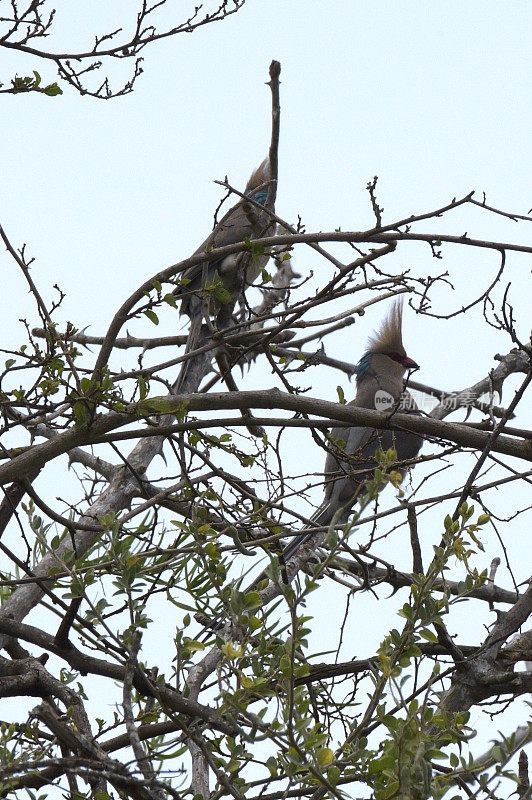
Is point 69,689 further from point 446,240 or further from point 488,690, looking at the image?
point 446,240

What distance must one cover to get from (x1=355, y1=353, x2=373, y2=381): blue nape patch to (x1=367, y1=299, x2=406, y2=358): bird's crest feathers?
59mm

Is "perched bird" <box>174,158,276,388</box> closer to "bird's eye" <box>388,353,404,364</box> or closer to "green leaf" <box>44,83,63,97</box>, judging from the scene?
"green leaf" <box>44,83,63,97</box>

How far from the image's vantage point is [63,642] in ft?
8.29

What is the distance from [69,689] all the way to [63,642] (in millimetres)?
152

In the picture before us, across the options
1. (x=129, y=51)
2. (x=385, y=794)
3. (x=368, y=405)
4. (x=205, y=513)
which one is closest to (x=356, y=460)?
(x=205, y=513)

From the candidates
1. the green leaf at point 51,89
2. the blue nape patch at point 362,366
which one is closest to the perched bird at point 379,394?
the blue nape patch at point 362,366

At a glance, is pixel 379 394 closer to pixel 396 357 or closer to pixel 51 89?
pixel 396 357

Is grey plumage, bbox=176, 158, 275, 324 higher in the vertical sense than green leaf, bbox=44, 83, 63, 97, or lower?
higher

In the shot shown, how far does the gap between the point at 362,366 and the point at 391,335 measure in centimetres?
29

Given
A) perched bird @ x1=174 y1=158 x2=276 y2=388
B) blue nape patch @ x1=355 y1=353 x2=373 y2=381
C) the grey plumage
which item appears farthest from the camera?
blue nape patch @ x1=355 y1=353 x2=373 y2=381

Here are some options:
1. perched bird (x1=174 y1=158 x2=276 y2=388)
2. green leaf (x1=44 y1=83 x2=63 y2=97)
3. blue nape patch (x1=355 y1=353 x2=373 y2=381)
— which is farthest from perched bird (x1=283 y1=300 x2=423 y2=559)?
green leaf (x1=44 y1=83 x2=63 y2=97)

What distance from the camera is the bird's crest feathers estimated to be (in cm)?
615

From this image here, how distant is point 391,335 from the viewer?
6.15 m

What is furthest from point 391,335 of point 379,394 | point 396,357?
point 379,394
